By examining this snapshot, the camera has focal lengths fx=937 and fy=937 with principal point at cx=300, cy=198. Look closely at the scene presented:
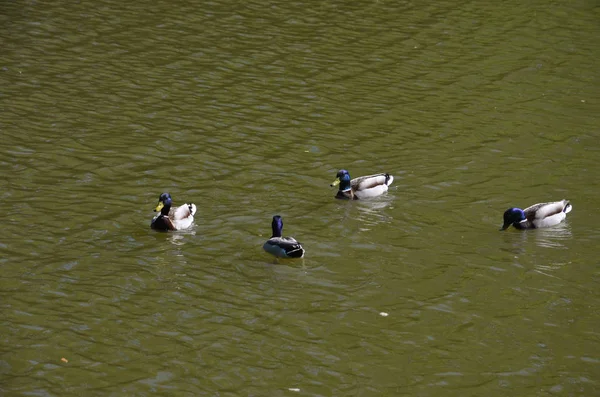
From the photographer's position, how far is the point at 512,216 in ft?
53.8

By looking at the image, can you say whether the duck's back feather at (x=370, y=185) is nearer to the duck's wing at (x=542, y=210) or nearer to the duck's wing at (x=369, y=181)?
the duck's wing at (x=369, y=181)

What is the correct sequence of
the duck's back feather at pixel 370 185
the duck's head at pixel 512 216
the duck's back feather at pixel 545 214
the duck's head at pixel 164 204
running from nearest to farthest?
1. the duck's head at pixel 164 204
2. the duck's head at pixel 512 216
3. the duck's back feather at pixel 545 214
4. the duck's back feather at pixel 370 185

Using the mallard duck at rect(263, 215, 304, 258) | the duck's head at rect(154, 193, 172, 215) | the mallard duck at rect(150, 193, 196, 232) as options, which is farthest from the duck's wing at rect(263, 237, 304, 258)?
the duck's head at rect(154, 193, 172, 215)

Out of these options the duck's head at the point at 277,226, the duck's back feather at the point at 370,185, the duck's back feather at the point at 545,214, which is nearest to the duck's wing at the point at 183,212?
the duck's head at the point at 277,226

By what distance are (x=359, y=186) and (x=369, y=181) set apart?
21cm

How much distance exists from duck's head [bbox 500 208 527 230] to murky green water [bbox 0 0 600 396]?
0.26 m

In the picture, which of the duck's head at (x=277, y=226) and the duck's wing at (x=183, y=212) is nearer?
the duck's head at (x=277, y=226)

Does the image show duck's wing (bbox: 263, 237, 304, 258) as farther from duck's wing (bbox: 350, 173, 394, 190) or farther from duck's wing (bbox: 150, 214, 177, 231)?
duck's wing (bbox: 350, 173, 394, 190)

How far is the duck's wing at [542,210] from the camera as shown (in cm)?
1662

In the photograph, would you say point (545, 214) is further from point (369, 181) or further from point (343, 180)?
point (343, 180)

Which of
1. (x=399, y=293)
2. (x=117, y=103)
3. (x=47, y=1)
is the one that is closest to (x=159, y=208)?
(x=399, y=293)

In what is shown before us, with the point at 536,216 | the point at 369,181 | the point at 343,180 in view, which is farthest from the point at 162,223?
the point at 536,216

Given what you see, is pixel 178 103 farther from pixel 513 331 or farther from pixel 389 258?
pixel 513 331

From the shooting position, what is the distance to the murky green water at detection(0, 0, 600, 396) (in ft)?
39.6
